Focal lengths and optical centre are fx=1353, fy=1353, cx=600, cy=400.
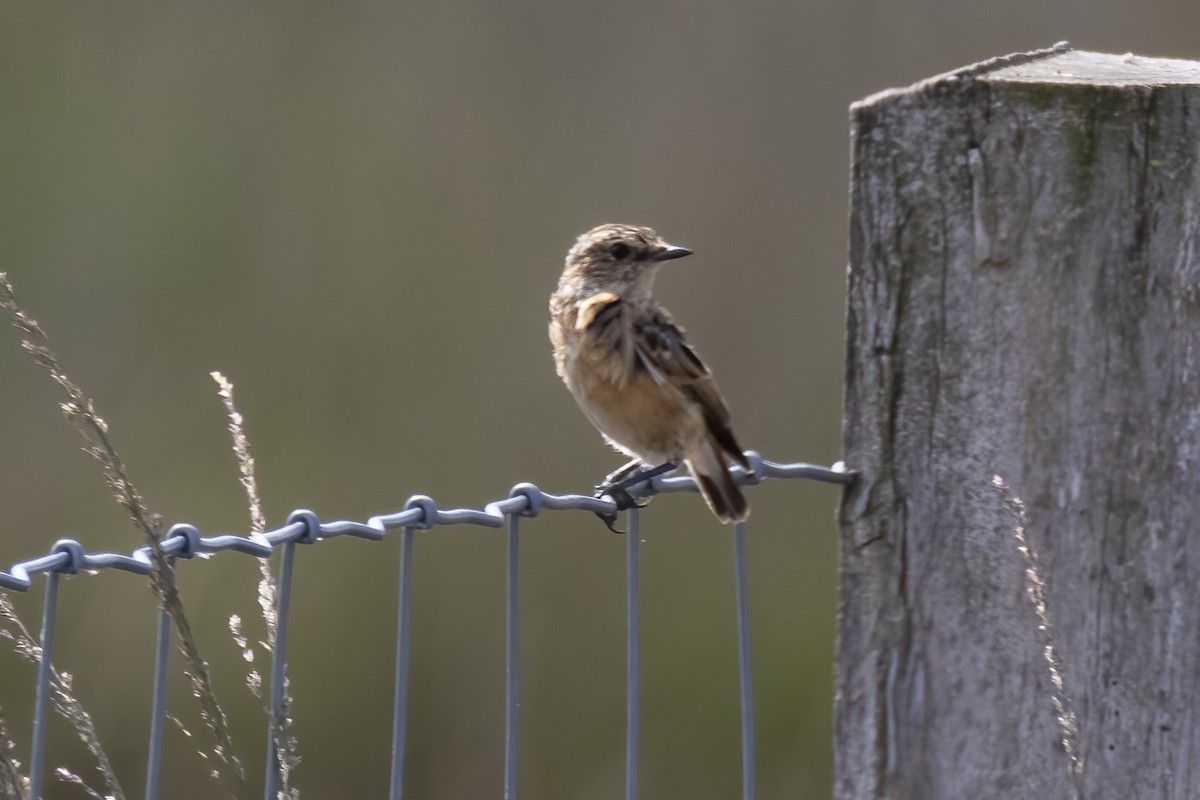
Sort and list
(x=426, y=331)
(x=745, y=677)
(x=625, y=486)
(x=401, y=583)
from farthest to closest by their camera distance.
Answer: (x=426, y=331), (x=625, y=486), (x=745, y=677), (x=401, y=583)

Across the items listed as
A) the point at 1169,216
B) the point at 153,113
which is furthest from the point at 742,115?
the point at 1169,216

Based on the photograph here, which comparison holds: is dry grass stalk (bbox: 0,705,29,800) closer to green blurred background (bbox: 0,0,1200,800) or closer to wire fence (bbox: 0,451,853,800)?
wire fence (bbox: 0,451,853,800)

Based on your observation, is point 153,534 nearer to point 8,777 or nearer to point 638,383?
point 8,777

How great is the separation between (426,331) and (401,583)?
3.86 meters

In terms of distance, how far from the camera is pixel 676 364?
3252 millimetres

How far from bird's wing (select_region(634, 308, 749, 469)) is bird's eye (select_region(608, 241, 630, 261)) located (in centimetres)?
42

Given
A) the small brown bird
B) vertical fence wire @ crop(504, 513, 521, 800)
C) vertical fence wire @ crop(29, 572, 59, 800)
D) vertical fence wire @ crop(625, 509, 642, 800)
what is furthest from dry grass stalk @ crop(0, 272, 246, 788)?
the small brown bird

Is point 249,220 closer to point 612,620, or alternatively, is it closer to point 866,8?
point 612,620

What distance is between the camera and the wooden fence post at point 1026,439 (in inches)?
80.1

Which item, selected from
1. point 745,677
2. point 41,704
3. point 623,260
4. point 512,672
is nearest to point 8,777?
point 41,704

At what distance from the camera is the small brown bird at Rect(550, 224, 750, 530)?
9.84 ft

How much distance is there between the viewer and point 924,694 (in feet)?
6.99

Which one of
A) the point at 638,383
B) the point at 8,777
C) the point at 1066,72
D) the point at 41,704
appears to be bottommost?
the point at 8,777

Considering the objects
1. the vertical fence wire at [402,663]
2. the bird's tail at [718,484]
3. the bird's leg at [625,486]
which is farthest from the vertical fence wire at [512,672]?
the bird's tail at [718,484]
